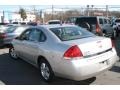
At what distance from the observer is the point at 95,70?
614 cm

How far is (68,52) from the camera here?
20.1 feet

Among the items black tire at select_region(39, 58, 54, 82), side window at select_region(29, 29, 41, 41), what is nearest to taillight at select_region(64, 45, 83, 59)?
black tire at select_region(39, 58, 54, 82)

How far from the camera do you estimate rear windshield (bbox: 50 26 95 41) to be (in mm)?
6902

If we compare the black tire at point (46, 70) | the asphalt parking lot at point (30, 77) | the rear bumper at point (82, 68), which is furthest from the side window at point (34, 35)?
the rear bumper at point (82, 68)

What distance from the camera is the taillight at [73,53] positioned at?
6039 millimetres

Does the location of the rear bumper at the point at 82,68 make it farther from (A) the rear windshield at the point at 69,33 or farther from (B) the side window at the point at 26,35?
(B) the side window at the point at 26,35

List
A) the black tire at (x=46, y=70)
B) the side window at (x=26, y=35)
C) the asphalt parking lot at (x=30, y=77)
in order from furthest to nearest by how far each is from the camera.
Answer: the side window at (x=26, y=35)
the asphalt parking lot at (x=30, y=77)
the black tire at (x=46, y=70)

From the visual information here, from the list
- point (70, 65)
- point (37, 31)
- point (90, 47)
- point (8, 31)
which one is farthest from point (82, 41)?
point (8, 31)

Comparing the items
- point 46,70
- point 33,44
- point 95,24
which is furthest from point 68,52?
point 95,24

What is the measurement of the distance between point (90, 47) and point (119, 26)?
17.6 metres

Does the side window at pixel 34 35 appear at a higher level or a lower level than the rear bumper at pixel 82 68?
higher

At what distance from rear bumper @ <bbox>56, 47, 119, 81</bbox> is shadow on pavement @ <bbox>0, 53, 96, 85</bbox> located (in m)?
0.69

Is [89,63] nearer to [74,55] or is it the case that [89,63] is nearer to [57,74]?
[74,55]

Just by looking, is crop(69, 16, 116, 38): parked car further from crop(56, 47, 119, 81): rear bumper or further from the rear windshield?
crop(56, 47, 119, 81): rear bumper
